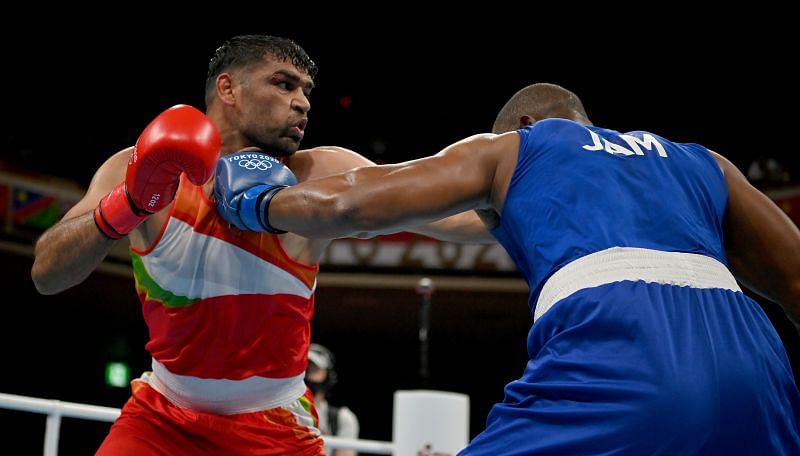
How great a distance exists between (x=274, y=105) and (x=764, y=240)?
4.40 feet

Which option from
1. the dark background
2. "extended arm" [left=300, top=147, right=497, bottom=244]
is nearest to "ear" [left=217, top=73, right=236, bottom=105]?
"extended arm" [left=300, top=147, right=497, bottom=244]

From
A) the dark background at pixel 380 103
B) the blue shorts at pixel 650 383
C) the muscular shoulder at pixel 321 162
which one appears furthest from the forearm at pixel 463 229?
the dark background at pixel 380 103

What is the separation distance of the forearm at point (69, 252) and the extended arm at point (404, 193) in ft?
2.09

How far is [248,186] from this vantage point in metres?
1.83

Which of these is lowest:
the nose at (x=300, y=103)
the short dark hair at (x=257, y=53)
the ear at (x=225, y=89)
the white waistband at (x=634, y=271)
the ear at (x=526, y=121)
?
the white waistband at (x=634, y=271)

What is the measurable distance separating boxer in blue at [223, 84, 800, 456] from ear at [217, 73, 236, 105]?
90 cm

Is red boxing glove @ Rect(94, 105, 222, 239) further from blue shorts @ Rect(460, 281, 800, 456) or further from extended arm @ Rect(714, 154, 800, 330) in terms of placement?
extended arm @ Rect(714, 154, 800, 330)

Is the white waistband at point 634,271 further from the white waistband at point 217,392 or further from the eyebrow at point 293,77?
the eyebrow at point 293,77

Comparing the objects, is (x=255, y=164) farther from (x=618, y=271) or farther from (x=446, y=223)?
(x=618, y=271)

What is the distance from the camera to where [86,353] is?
1184cm

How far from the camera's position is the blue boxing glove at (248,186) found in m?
1.74

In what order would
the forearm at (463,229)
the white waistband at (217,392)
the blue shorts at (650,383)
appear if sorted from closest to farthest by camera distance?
the blue shorts at (650,383)
the white waistband at (217,392)
the forearm at (463,229)

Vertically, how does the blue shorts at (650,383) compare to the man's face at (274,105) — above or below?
below

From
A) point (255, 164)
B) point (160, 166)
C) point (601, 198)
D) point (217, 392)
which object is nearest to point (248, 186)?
point (255, 164)
